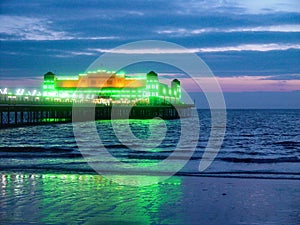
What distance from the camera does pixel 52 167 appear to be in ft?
57.9

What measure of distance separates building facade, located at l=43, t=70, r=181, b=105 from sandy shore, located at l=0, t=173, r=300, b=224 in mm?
112276

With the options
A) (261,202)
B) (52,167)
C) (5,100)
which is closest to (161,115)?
(5,100)

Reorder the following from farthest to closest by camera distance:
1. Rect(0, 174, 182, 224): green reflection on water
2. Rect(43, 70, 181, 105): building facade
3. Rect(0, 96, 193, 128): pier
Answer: Rect(43, 70, 181, 105): building facade → Rect(0, 96, 193, 128): pier → Rect(0, 174, 182, 224): green reflection on water

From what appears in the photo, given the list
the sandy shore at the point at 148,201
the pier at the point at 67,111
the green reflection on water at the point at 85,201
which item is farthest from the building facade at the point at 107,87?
the green reflection on water at the point at 85,201

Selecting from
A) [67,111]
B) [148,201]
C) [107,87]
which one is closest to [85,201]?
[148,201]

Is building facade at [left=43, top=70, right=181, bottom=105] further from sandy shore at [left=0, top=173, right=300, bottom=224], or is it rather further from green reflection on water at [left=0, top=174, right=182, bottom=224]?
green reflection on water at [left=0, top=174, right=182, bottom=224]

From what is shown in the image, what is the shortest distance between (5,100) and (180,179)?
40192 mm

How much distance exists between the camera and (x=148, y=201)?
34.6 feet

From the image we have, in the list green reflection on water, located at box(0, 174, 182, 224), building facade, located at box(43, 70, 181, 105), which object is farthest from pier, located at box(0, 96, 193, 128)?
green reflection on water, located at box(0, 174, 182, 224)

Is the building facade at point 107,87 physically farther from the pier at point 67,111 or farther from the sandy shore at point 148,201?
the sandy shore at point 148,201

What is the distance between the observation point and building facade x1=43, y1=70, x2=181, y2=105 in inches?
5212

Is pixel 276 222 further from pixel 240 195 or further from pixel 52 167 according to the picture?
pixel 52 167

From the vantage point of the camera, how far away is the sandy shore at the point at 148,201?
878cm

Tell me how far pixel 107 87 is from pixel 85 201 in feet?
409
